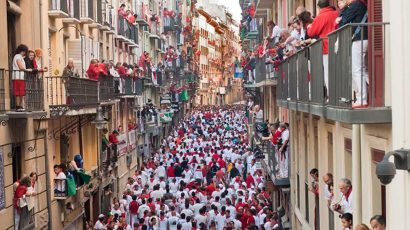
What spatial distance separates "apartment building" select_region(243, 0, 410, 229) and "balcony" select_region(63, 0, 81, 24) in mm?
7665

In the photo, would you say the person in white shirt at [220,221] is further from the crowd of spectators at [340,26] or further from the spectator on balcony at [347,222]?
the spectator on balcony at [347,222]

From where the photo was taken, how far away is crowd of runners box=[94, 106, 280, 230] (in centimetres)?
2222

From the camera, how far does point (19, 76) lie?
16.8 m

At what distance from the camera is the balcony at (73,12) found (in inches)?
928

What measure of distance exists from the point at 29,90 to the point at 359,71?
9.26m

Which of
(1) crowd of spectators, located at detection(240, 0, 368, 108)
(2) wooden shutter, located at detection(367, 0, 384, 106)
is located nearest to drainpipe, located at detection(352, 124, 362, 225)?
(1) crowd of spectators, located at detection(240, 0, 368, 108)

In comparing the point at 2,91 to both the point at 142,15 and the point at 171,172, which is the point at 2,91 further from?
the point at 142,15

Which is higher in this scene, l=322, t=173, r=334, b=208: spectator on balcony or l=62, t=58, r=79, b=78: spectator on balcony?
l=62, t=58, r=79, b=78: spectator on balcony

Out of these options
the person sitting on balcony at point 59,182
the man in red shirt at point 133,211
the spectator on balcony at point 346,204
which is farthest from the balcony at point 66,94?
the spectator on balcony at point 346,204

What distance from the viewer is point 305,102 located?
15.0 metres

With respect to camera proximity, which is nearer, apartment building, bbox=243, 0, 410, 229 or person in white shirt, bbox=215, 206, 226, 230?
apartment building, bbox=243, 0, 410, 229

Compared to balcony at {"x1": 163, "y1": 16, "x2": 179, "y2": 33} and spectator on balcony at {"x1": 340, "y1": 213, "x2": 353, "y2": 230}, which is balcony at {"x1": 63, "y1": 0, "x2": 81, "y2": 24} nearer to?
spectator on balcony at {"x1": 340, "y1": 213, "x2": 353, "y2": 230}

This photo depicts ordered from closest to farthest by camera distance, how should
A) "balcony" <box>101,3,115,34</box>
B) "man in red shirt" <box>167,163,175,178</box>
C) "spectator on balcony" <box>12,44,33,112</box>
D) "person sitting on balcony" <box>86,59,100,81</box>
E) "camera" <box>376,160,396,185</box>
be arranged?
"camera" <box>376,160,396,185</box> → "spectator on balcony" <box>12,44,33,112</box> → "person sitting on balcony" <box>86,59,100,81</box> → "man in red shirt" <box>167,163,175,178</box> → "balcony" <box>101,3,115,34</box>

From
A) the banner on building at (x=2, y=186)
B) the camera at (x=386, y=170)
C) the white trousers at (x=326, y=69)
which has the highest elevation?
the white trousers at (x=326, y=69)
